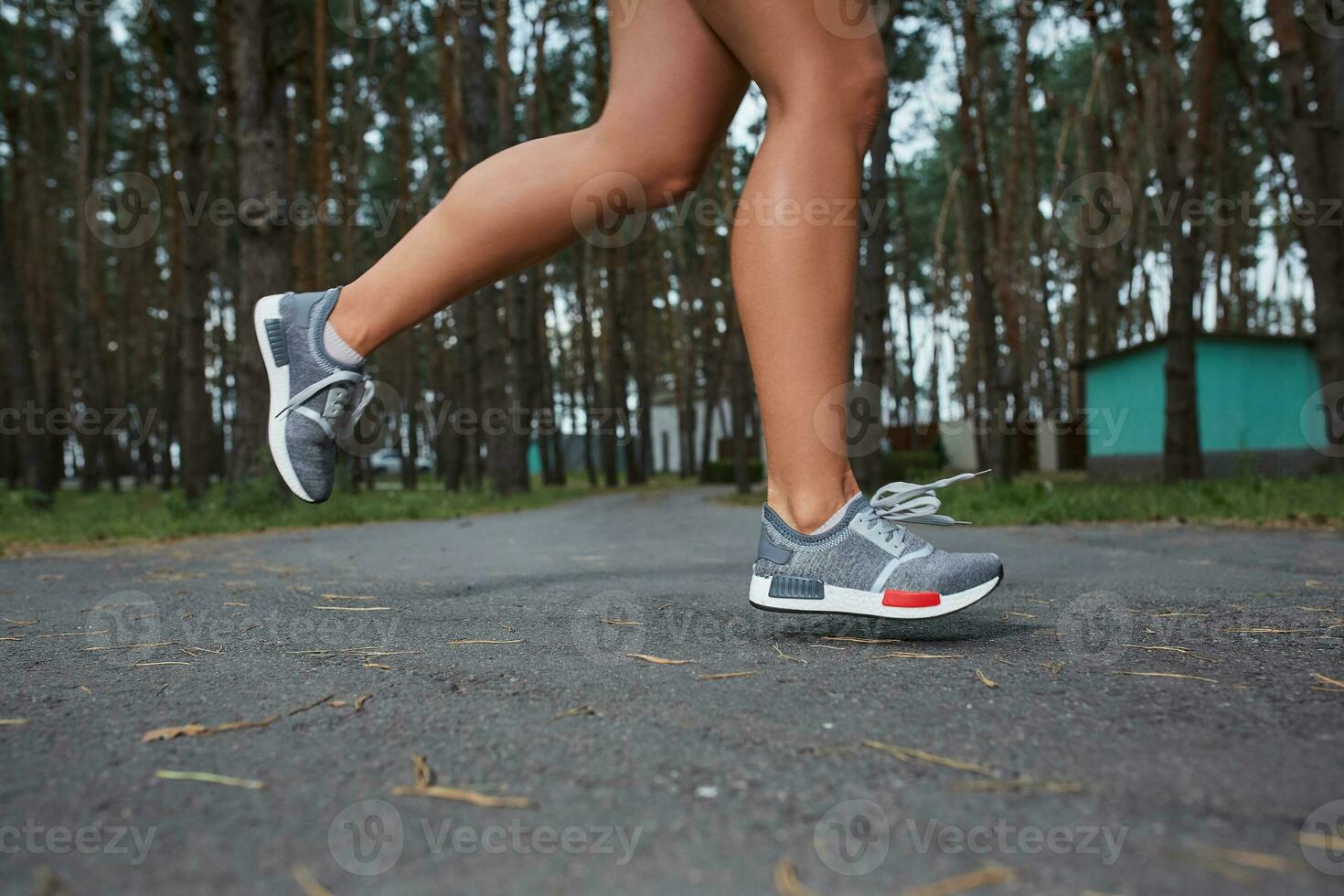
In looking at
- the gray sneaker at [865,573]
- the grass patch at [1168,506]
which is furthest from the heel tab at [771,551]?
the grass patch at [1168,506]

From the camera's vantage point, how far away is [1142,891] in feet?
2.24

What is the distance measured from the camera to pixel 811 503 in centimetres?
172

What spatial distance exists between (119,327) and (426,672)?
22139 millimetres

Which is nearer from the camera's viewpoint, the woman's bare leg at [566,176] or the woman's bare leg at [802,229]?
the woman's bare leg at [802,229]

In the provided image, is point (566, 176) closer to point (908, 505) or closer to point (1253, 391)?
point (908, 505)

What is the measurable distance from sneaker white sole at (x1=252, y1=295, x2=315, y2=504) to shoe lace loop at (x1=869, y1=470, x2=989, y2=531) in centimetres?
118

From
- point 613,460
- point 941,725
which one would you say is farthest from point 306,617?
point 613,460

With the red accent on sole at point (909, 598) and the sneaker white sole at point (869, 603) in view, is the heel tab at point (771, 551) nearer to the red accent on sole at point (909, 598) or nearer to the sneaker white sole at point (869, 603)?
the sneaker white sole at point (869, 603)

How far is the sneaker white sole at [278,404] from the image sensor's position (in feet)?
6.45

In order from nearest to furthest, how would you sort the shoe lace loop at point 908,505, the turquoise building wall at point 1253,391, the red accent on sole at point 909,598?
the red accent on sole at point 909,598, the shoe lace loop at point 908,505, the turquoise building wall at point 1253,391

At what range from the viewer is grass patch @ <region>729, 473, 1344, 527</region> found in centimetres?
509

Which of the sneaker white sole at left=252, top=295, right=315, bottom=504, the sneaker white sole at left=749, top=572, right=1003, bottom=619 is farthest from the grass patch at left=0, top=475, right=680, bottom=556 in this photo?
the sneaker white sole at left=749, top=572, right=1003, bottom=619

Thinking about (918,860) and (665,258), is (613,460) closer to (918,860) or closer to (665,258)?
(665,258)

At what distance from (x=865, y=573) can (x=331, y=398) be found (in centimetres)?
117
